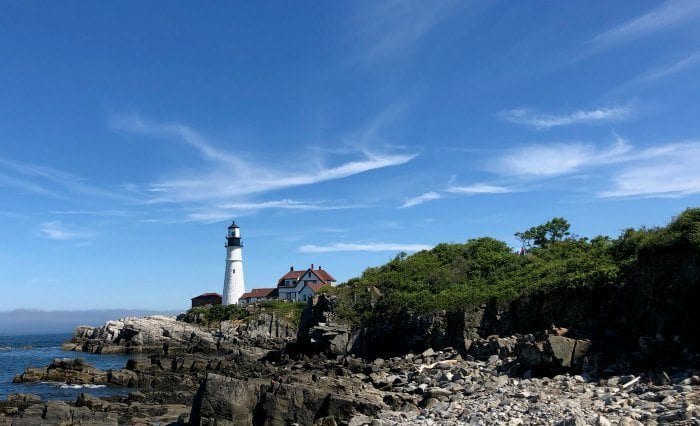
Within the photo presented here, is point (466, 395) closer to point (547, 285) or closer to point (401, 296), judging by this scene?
point (547, 285)

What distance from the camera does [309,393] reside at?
1706 centimetres

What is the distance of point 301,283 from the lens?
279 ft

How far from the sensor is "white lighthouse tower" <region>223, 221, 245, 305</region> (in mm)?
79125

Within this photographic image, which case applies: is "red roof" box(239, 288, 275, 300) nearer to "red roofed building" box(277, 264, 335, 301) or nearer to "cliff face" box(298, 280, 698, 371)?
"red roofed building" box(277, 264, 335, 301)

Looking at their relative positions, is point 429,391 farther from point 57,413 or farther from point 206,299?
point 206,299

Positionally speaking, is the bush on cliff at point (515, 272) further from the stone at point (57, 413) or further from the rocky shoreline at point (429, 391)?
the stone at point (57, 413)

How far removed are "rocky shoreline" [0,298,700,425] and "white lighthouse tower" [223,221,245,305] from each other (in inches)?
1889

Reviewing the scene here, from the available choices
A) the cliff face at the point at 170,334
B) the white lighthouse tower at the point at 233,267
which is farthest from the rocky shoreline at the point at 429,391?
the white lighthouse tower at the point at 233,267

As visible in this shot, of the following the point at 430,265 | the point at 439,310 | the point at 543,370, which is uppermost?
the point at 430,265

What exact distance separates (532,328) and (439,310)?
6.02m

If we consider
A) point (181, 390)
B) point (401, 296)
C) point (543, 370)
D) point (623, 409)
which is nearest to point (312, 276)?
point (401, 296)

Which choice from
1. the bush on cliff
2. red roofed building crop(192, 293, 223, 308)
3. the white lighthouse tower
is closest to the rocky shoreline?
the bush on cliff

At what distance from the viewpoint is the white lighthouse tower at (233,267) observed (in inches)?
3115

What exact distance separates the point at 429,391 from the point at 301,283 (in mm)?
66834
